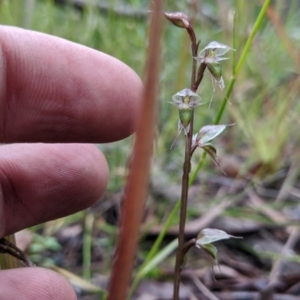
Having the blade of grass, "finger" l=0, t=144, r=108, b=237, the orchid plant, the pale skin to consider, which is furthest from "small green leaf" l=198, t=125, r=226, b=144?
the blade of grass

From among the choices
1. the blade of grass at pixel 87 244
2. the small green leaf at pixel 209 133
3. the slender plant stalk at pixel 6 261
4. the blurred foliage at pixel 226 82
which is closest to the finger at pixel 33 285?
the slender plant stalk at pixel 6 261

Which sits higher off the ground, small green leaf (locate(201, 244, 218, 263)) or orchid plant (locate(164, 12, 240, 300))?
orchid plant (locate(164, 12, 240, 300))

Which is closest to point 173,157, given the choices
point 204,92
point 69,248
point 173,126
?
point 173,126

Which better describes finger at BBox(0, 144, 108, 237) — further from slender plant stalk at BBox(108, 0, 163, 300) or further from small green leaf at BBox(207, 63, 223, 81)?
slender plant stalk at BBox(108, 0, 163, 300)

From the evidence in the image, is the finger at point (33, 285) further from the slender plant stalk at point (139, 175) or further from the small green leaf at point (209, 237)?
the slender plant stalk at point (139, 175)

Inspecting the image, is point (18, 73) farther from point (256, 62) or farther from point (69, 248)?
point (256, 62)

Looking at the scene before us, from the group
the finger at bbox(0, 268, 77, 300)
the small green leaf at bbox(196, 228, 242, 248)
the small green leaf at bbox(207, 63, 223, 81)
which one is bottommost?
the finger at bbox(0, 268, 77, 300)

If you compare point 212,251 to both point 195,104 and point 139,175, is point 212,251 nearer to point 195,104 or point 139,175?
point 195,104
